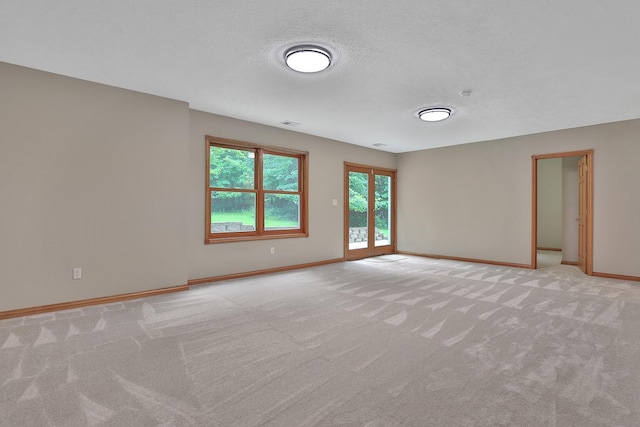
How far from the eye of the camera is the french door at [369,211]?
6926 millimetres

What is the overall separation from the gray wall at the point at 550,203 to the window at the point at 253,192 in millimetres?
6778

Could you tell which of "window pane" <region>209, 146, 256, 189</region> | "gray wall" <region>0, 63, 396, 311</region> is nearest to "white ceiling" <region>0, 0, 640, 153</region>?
"gray wall" <region>0, 63, 396, 311</region>

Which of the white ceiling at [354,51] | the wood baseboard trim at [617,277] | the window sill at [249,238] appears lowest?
the wood baseboard trim at [617,277]

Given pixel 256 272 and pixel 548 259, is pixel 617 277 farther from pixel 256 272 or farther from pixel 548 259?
pixel 256 272

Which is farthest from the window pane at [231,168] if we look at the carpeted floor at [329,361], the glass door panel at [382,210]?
the glass door panel at [382,210]

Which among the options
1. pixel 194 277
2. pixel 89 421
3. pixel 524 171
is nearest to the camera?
pixel 89 421

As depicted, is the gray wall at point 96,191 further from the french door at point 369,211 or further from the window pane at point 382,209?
the window pane at point 382,209

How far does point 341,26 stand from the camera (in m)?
2.41

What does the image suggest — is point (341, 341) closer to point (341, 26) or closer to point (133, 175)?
point (341, 26)

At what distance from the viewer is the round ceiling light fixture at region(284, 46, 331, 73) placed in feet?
8.96

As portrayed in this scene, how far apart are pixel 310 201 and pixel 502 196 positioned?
3867mm

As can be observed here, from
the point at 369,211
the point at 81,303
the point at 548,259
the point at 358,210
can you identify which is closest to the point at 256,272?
the point at 81,303

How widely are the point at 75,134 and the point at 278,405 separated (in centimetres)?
362

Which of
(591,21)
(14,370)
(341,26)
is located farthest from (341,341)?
(591,21)
